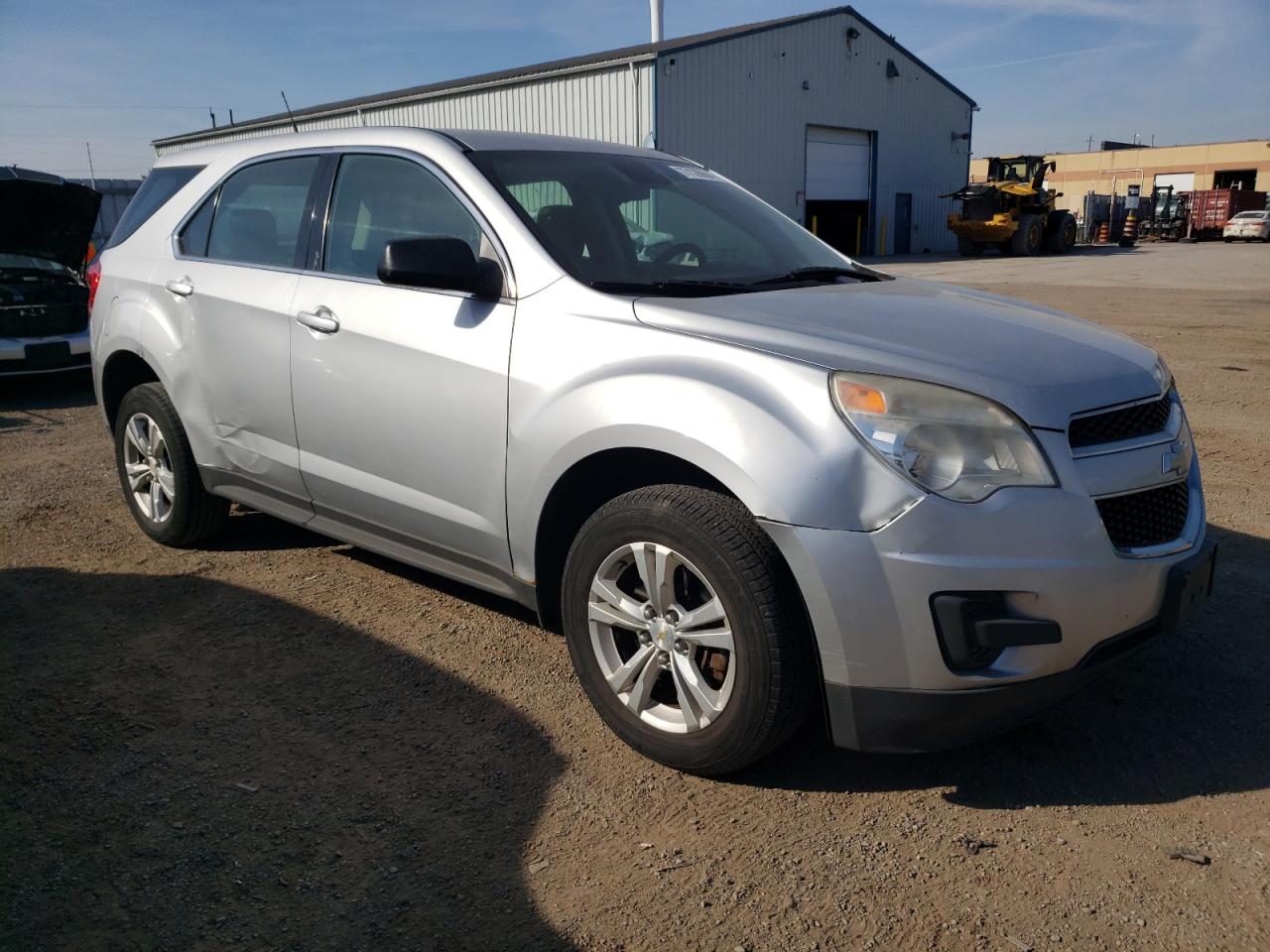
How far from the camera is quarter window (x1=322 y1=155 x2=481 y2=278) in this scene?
11.2ft

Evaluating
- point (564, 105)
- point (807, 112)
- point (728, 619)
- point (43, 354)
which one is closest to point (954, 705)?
point (728, 619)

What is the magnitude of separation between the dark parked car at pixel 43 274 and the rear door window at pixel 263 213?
204 inches

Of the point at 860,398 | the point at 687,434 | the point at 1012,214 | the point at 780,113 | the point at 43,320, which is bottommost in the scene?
the point at 43,320

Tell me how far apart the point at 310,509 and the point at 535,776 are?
5.32 ft

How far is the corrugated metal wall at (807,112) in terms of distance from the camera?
83.5ft

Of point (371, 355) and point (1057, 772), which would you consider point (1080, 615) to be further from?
point (371, 355)

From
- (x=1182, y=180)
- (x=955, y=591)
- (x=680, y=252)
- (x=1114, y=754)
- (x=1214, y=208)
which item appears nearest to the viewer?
(x=955, y=591)

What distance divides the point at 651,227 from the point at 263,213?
1.64 meters

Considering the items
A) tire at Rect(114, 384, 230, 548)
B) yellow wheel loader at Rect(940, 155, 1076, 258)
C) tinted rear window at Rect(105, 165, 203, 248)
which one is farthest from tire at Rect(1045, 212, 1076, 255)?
tire at Rect(114, 384, 230, 548)

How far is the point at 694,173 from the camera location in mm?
4133

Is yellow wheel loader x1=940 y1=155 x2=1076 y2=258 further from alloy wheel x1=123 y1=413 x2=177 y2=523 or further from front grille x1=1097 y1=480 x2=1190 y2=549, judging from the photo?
front grille x1=1097 y1=480 x2=1190 y2=549

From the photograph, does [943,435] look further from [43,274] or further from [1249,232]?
[1249,232]

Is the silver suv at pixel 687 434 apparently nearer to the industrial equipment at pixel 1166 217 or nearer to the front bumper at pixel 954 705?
the front bumper at pixel 954 705

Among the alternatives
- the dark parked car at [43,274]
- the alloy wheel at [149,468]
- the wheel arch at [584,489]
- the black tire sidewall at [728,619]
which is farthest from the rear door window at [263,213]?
the dark parked car at [43,274]
